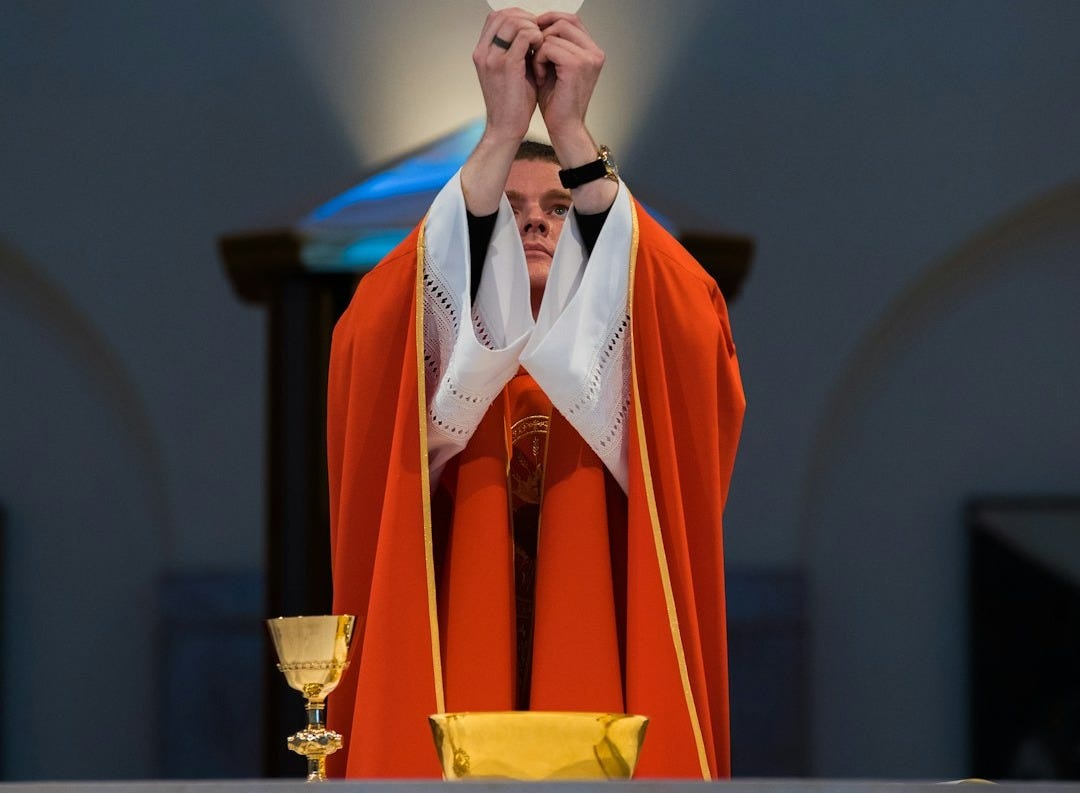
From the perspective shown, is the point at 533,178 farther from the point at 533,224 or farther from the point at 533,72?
the point at 533,72

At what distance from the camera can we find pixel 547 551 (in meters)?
2.00

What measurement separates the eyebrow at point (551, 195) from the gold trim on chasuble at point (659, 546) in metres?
0.22

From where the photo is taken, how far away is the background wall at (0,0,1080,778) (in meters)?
5.00

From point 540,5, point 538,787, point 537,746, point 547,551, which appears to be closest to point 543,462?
point 547,551

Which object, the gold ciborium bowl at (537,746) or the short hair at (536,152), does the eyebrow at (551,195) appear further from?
the gold ciborium bowl at (537,746)

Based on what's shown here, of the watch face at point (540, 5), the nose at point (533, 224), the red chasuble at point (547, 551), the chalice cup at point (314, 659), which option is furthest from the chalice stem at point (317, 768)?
the watch face at point (540, 5)

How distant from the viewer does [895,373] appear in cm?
509

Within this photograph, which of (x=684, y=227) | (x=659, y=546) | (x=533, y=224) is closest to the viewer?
(x=659, y=546)

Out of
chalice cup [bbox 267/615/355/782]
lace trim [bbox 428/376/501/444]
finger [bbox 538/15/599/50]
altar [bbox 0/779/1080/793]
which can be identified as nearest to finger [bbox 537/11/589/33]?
finger [bbox 538/15/599/50]

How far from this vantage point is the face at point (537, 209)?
2.18m

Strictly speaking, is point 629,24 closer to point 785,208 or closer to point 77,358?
point 785,208

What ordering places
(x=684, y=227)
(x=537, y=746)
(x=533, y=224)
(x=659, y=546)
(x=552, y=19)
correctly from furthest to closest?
(x=684, y=227) → (x=533, y=224) → (x=552, y=19) → (x=659, y=546) → (x=537, y=746)

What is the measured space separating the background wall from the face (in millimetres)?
2727

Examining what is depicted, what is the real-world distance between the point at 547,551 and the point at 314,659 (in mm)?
495
